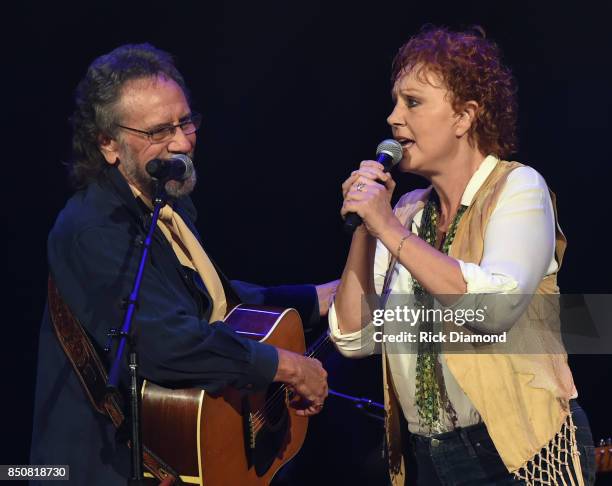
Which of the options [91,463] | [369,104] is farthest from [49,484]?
[369,104]

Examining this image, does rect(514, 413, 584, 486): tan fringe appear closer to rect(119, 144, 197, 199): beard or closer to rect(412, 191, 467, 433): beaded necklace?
rect(412, 191, 467, 433): beaded necklace

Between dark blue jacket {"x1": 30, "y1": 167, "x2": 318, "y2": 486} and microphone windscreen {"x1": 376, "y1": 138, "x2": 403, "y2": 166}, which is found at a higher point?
microphone windscreen {"x1": 376, "y1": 138, "x2": 403, "y2": 166}

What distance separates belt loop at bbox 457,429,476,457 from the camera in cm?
217

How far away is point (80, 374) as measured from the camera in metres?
2.52

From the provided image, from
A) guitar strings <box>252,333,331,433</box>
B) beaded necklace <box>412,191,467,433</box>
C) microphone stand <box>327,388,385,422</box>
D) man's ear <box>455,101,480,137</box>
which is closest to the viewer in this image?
beaded necklace <box>412,191,467,433</box>

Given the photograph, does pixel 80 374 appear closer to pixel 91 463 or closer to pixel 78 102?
pixel 91 463

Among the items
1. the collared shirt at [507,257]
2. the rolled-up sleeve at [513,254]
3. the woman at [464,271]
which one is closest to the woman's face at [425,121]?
the woman at [464,271]

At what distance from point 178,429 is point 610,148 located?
2.17m

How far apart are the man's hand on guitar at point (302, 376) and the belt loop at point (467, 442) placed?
70 cm

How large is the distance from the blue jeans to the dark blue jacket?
24.8 inches

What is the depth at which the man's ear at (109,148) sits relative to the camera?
2793mm

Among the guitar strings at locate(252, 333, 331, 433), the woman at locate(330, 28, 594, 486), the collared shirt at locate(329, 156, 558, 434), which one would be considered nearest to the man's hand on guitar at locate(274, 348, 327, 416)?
the guitar strings at locate(252, 333, 331, 433)

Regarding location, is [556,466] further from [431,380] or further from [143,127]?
[143,127]

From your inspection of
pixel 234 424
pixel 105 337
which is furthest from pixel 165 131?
pixel 234 424
